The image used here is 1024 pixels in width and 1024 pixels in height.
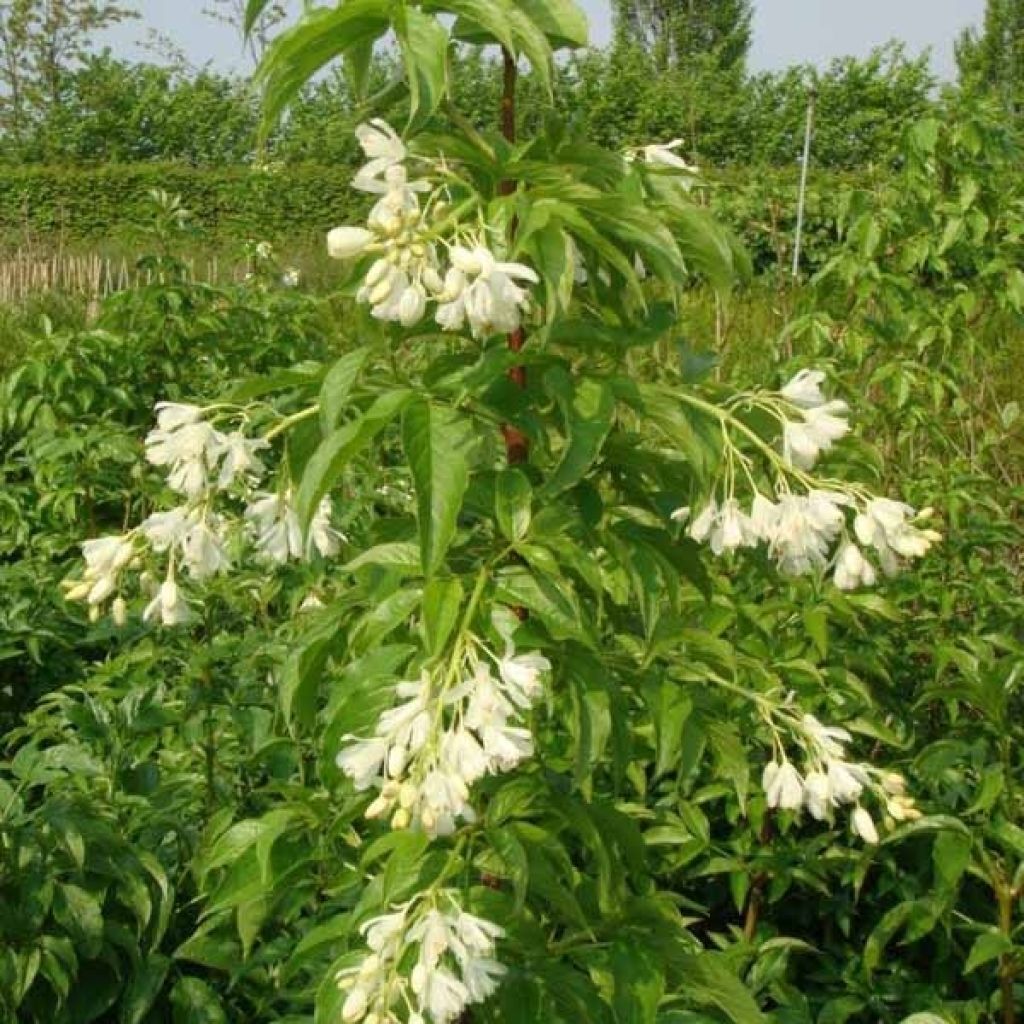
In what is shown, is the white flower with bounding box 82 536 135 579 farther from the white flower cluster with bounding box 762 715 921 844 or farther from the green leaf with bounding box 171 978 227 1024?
the green leaf with bounding box 171 978 227 1024

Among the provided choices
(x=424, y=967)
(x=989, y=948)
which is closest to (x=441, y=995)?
(x=424, y=967)

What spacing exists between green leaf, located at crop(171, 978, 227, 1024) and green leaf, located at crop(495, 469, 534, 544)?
1.16 m

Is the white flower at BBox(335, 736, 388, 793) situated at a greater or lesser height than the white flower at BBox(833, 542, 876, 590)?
lesser

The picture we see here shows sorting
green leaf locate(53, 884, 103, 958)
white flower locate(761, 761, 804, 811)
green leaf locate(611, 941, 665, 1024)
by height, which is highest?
white flower locate(761, 761, 804, 811)

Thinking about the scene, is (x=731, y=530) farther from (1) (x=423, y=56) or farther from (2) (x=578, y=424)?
(1) (x=423, y=56)

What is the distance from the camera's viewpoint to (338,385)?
158 centimetres

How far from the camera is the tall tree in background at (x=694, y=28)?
46031 millimetres

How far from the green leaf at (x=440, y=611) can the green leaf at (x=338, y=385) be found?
19 centimetres

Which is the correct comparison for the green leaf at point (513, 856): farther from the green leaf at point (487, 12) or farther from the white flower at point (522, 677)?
the green leaf at point (487, 12)

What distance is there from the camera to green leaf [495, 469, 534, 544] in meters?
1.62

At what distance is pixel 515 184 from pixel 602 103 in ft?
80.5

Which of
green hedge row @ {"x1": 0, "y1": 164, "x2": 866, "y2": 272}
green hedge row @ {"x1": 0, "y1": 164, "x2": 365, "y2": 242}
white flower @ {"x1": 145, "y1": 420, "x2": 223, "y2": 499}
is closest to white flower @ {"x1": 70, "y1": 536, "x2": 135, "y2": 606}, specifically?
white flower @ {"x1": 145, "y1": 420, "x2": 223, "y2": 499}

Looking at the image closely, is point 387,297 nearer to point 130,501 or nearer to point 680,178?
point 680,178

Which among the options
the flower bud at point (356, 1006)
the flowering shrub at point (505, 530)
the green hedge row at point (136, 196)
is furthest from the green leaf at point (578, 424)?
the green hedge row at point (136, 196)
